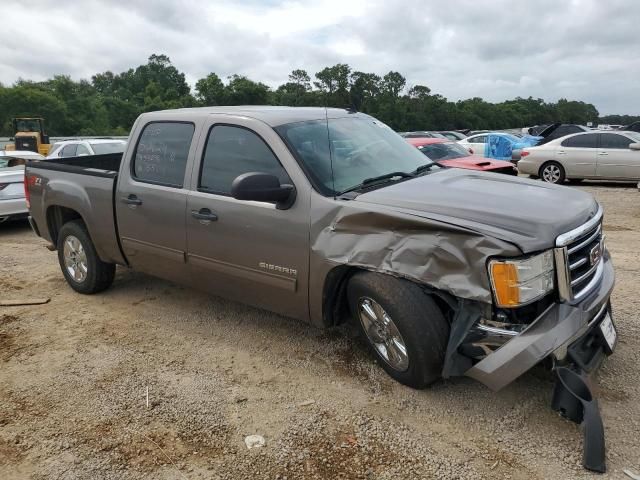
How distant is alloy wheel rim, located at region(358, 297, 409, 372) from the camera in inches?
129

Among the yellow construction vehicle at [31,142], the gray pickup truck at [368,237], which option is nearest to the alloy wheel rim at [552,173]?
the gray pickup truck at [368,237]

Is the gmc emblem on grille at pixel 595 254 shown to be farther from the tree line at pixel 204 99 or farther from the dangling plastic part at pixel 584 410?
the tree line at pixel 204 99

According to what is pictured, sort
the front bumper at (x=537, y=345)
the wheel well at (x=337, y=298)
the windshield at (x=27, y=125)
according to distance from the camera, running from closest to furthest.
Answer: the front bumper at (x=537, y=345) → the wheel well at (x=337, y=298) → the windshield at (x=27, y=125)

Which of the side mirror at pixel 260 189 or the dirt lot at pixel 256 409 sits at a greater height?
the side mirror at pixel 260 189

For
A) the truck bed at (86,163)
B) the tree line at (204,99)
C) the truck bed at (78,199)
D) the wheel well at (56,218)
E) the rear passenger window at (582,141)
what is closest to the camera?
the truck bed at (78,199)

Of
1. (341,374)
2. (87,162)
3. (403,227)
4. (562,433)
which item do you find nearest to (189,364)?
(341,374)

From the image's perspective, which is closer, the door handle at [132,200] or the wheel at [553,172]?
the door handle at [132,200]

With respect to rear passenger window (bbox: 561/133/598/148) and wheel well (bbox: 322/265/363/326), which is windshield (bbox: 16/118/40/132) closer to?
rear passenger window (bbox: 561/133/598/148)

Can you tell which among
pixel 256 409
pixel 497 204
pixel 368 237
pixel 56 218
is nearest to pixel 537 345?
pixel 497 204

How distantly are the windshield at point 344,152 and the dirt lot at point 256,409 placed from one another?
4.24 ft

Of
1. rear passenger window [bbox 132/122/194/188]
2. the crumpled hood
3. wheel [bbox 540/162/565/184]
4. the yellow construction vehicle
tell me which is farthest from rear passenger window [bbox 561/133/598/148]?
the yellow construction vehicle

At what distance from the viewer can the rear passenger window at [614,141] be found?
13.2 m

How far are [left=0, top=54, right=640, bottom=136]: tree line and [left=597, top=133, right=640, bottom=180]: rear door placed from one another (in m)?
30.5

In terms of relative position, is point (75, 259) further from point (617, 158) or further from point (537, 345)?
point (617, 158)
